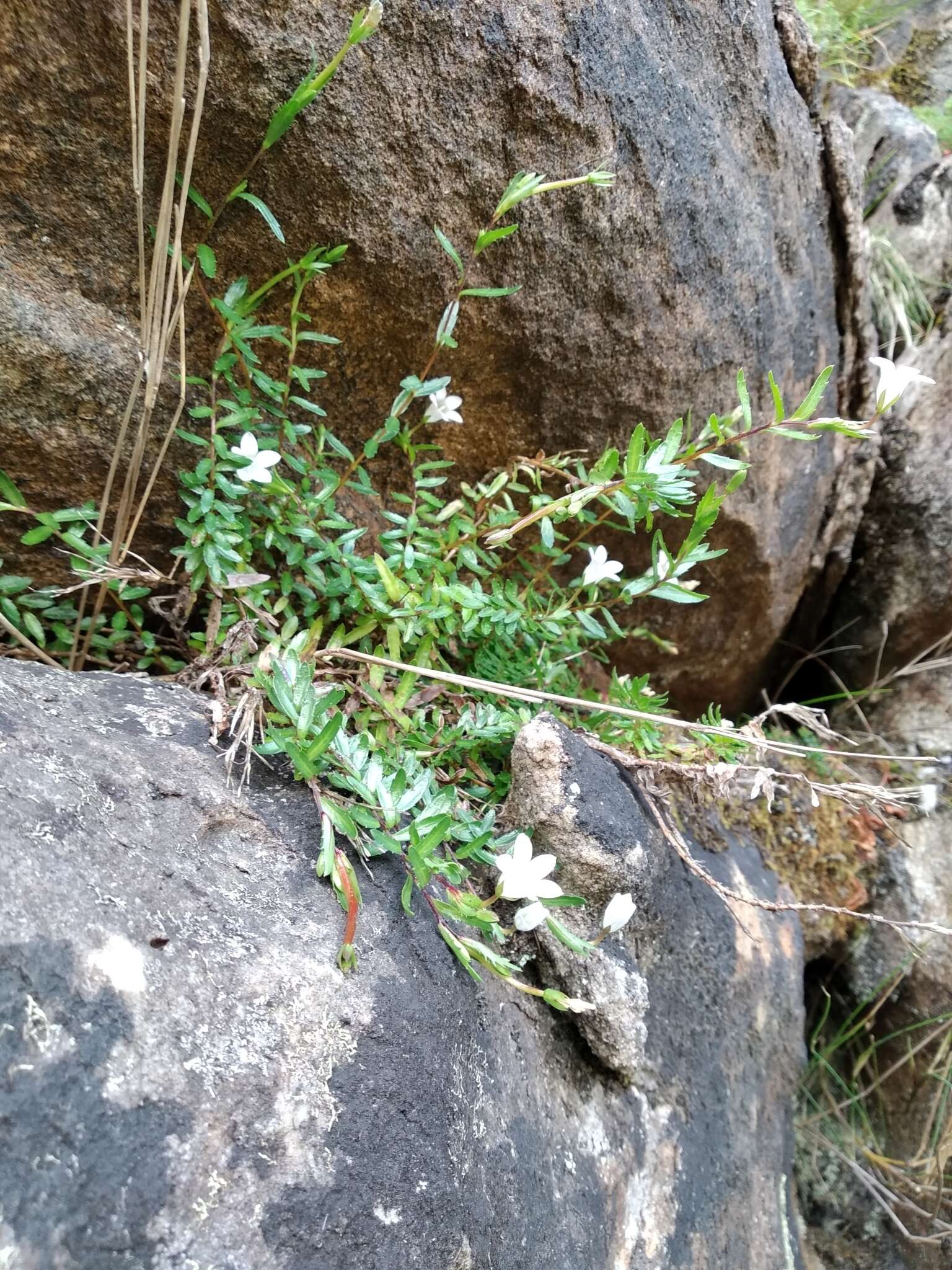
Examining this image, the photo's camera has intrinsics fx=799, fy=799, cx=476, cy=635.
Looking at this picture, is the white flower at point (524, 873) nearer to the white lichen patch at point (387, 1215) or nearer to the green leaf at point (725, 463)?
the white lichen patch at point (387, 1215)

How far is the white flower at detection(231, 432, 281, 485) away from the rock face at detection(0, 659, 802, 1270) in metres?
0.44

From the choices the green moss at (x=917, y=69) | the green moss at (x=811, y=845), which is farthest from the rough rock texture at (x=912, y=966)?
the green moss at (x=917, y=69)

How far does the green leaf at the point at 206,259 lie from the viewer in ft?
5.08

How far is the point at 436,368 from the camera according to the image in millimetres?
1941

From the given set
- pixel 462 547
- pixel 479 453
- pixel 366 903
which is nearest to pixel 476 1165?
pixel 366 903

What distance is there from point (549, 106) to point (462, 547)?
0.95 meters

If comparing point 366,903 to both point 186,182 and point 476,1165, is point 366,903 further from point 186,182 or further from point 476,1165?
point 186,182

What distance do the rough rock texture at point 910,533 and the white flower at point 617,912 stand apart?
205 centimetres

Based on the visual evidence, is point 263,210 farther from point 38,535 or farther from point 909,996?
point 909,996

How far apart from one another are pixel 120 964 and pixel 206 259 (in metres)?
1.27

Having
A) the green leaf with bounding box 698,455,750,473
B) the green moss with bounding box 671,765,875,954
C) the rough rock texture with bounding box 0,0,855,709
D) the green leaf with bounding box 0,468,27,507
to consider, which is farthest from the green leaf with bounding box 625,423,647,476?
the green leaf with bounding box 0,468,27,507

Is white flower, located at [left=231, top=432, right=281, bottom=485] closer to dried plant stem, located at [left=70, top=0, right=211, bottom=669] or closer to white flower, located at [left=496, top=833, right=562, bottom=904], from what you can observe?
dried plant stem, located at [left=70, top=0, right=211, bottom=669]

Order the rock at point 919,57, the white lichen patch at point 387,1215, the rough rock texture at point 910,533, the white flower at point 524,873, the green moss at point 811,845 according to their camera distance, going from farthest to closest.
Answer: the rock at point 919,57 < the rough rock texture at point 910,533 < the green moss at point 811,845 < the white flower at point 524,873 < the white lichen patch at point 387,1215

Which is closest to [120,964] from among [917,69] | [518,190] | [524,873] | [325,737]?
[325,737]
